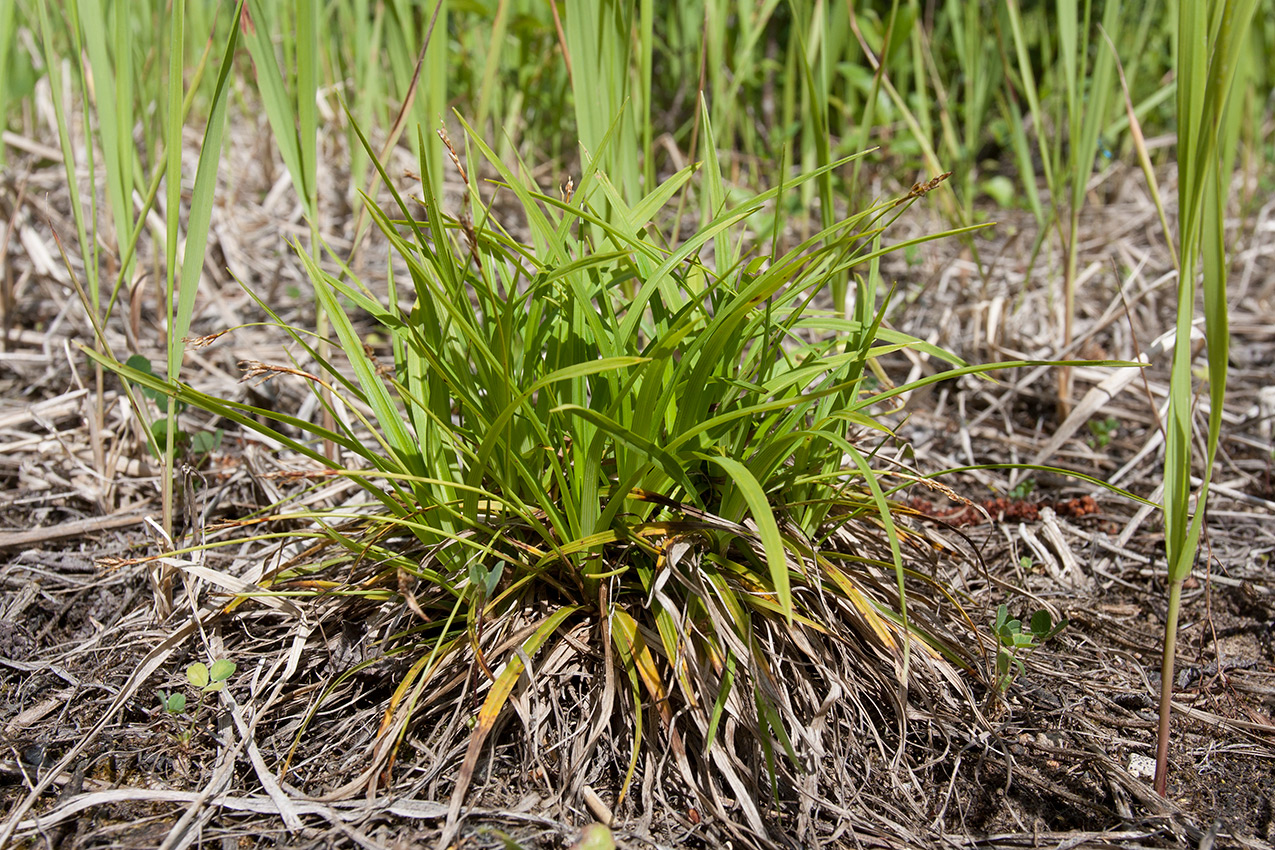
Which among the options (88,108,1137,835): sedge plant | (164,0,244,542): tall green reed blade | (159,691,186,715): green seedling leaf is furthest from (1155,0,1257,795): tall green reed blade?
(159,691,186,715): green seedling leaf

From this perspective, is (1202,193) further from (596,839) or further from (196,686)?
(196,686)

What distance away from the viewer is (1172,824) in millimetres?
942

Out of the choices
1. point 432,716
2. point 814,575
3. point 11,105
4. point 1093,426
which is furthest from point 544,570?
point 11,105

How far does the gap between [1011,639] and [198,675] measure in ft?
3.25

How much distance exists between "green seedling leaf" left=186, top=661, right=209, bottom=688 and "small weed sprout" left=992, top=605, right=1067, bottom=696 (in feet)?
3.15

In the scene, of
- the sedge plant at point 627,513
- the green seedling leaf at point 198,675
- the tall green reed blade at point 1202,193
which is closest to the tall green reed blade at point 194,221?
the sedge plant at point 627,513

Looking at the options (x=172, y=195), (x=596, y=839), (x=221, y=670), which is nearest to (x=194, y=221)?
(x=172, y=195)

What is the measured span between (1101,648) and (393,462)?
1048 mm

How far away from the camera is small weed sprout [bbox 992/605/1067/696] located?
1036mm

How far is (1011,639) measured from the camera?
105cm

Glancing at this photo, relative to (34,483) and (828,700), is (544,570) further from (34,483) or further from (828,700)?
(34,483)

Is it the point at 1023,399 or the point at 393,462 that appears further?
the point at 1023,399

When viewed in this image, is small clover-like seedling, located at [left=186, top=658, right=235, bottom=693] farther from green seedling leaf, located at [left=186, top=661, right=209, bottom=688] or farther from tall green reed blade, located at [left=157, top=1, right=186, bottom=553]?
tall green reed blade, located at [left=157, top=1, right=186, bottom=553]

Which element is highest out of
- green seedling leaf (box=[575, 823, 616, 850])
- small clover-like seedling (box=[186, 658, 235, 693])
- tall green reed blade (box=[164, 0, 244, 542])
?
tall green reed blade (box=[164, 0, 244, 542])
